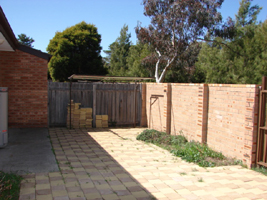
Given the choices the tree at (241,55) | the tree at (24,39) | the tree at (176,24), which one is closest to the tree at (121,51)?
the tree at (176,24)

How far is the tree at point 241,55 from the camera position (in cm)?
1579

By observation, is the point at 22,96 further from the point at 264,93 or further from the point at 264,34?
the point at 264,34

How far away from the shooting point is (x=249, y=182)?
4965mm

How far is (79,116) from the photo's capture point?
10.7 metres

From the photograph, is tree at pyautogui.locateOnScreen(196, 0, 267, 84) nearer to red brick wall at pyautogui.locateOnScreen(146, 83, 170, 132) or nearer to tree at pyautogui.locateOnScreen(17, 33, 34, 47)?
red brick wall at pyautogui.locateOnScreen(146, 83, 170, 132)

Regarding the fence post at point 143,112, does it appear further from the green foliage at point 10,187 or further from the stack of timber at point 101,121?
the green foliage at point 10,187

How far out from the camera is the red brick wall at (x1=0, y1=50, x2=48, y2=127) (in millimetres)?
9969

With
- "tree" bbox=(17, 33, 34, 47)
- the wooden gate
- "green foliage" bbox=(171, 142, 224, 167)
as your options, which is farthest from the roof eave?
"tree" bbox=(17, 33, 34, 47)

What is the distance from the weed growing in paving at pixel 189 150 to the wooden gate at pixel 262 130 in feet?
1.96

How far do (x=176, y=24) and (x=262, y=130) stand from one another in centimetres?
1819

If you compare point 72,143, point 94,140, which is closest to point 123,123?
point 94,140

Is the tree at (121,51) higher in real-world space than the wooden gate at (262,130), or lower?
higher

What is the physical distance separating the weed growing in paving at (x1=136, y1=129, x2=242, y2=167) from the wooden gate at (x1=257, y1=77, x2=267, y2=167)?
60 centimetres

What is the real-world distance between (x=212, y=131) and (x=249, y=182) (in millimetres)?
2273
